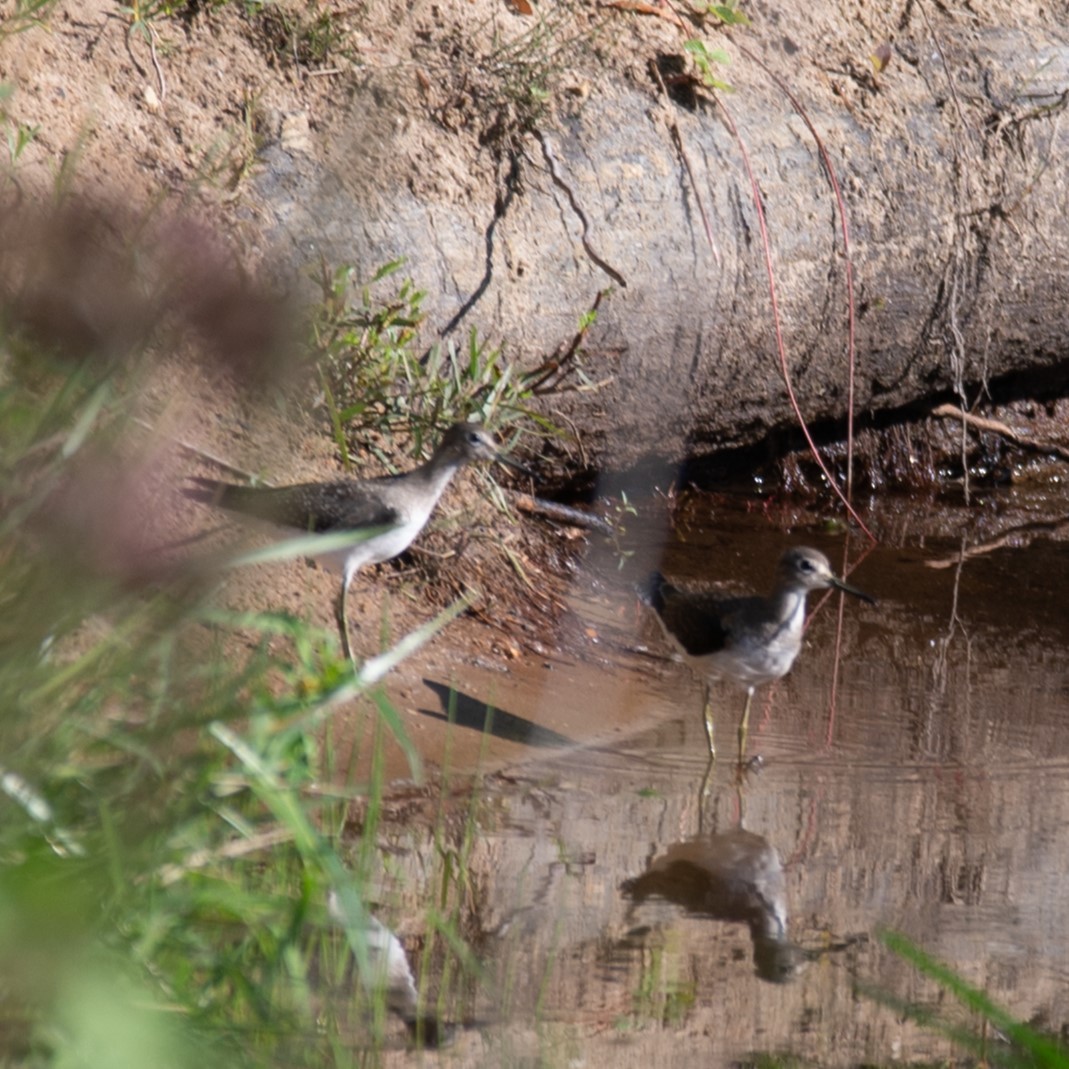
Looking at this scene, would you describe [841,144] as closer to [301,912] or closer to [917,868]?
[917,868]

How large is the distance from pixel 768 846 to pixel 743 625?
1125 mm

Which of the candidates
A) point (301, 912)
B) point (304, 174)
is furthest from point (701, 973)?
point (304, 174)

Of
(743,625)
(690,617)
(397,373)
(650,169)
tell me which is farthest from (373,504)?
(650,169)

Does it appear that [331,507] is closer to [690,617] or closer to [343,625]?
[343,625]

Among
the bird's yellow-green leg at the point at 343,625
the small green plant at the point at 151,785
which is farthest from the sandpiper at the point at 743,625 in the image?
the small green plant at the point at 151,785

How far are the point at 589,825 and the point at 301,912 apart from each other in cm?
209

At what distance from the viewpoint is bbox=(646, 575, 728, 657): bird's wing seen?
5848 millimetres

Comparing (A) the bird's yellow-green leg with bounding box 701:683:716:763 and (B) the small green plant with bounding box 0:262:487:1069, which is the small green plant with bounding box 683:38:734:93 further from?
(B) the small green plant with bounding box 0:262:487:1069

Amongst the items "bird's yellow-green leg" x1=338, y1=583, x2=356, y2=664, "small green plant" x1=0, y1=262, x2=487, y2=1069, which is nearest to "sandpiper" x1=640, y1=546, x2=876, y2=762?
"bird's yellow-green leg" x1=338, y1=583, x2=356, y2=664

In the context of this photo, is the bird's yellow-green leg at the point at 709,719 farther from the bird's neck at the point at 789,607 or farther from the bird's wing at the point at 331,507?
the bird's wing at the point at 331,507

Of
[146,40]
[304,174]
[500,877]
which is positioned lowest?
[500,877]

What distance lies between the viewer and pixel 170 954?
2984 millimetres

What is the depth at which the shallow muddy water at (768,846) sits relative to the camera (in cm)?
381

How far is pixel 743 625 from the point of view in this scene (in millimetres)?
5828
